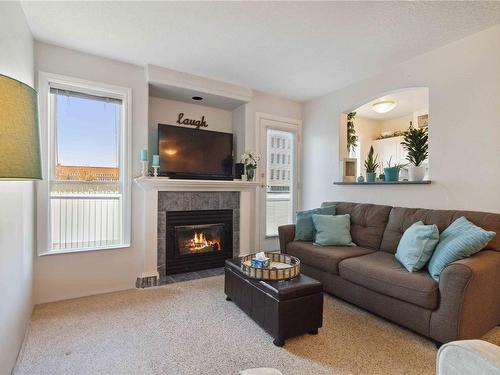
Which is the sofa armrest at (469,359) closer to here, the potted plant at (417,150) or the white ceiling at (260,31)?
the white ceiling at (260,31)

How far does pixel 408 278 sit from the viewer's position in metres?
1.98

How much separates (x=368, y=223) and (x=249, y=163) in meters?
1.75

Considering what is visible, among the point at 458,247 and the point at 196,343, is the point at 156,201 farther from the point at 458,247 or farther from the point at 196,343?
the point at 458,247

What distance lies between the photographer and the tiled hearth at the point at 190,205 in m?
3.22

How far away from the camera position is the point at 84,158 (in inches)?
111

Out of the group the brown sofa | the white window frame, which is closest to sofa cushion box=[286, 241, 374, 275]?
the brown sofa

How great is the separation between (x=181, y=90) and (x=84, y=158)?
4.63ft

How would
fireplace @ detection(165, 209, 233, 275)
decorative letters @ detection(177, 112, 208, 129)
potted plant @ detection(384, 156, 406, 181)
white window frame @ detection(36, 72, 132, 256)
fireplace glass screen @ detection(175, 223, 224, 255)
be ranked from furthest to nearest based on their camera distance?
decorative letters @ detection(177, 112, 208, 129) < fireplace glass screen @ detection(175, 223, 224, 255) < fireplace @ detection(165, 209, 233, 275) < potted plant @ detection(384, 156, 406, 181) < white window frame @ detection(36, 72, 132, 256)

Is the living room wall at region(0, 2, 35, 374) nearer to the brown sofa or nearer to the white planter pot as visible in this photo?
the brown sofa

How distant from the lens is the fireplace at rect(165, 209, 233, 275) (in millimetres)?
3389

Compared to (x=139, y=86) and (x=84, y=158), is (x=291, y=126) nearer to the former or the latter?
(x=139, y=86)

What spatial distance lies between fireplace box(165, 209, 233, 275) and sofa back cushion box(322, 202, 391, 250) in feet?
5.55

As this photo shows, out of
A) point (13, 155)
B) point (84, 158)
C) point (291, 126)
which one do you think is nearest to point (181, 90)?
point (84, 158)

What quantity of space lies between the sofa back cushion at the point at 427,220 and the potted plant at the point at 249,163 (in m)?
1.86
